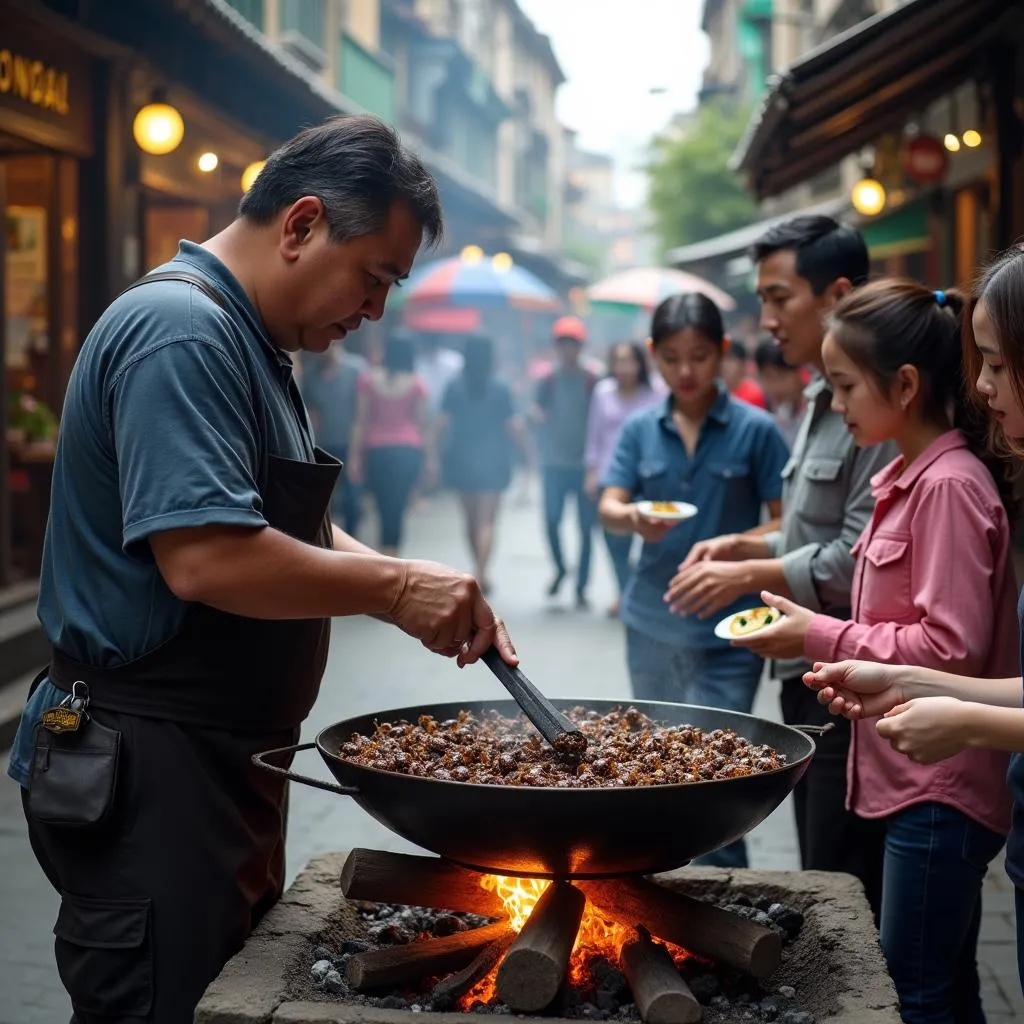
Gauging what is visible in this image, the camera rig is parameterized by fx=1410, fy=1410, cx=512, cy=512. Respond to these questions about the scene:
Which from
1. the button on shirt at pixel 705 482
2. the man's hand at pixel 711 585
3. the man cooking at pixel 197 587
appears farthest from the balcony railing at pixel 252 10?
the man cooking at pixel 197 587

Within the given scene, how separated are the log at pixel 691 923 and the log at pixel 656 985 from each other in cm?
7

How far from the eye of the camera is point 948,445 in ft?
11.0

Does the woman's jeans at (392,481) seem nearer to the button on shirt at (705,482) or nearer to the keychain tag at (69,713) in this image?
the button on shirt at (705,482)

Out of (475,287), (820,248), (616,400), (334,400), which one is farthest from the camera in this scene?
(475,287)

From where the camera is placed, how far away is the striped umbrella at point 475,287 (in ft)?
62.7

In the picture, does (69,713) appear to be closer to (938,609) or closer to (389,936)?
(389,936)

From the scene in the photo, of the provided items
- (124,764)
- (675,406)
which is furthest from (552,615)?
(124,764)

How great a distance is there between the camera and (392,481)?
12.5 meters

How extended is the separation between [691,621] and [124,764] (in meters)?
2.62

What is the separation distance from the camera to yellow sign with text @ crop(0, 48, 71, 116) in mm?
7996

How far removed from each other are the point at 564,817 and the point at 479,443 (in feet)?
32.0

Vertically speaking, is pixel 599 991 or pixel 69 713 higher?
pixel 69 713

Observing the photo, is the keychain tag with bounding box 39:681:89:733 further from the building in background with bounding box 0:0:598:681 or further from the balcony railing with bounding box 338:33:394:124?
the balcony railing with bounding box 338:33:394:124

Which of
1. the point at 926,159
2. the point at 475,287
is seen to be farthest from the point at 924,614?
the point at 475,287
